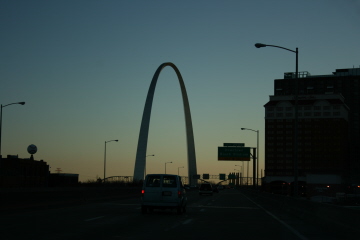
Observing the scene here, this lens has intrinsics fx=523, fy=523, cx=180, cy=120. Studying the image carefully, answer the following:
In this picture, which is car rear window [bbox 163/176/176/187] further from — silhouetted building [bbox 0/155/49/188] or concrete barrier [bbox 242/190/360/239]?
silhouetted building [bbox 0/155/49/188]

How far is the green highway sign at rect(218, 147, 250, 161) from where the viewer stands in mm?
83250

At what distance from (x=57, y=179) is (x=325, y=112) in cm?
12872

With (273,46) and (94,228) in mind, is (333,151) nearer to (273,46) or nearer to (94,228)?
(273,46)

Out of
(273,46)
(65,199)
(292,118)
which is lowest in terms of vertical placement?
(65,199)

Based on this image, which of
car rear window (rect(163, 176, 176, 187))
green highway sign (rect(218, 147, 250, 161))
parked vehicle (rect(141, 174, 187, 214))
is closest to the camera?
parked vehicle (rect(141, 174, 187, 214))

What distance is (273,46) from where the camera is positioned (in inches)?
1415

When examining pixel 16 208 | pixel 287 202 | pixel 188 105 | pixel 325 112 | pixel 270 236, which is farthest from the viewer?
pixel 325 112

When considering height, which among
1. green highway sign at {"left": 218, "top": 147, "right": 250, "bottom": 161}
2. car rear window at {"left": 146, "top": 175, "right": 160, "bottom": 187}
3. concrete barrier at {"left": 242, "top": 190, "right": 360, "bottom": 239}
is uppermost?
green highway sign at {"left": 218, "top": 147, "right": 250, "bottom": 161}

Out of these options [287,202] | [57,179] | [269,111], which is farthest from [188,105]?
[269,111]

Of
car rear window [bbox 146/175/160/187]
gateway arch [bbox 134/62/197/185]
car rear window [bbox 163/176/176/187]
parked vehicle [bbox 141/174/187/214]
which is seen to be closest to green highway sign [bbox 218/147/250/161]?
gateway arch [bbox 134/62/197/185]

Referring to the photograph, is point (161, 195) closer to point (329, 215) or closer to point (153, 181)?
point (153, 181)

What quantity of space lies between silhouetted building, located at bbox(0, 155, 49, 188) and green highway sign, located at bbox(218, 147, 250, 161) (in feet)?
91.9

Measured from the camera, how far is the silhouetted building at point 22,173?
65.7 m

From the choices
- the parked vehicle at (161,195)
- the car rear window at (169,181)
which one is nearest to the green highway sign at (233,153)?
the car rear window at (169,181)
